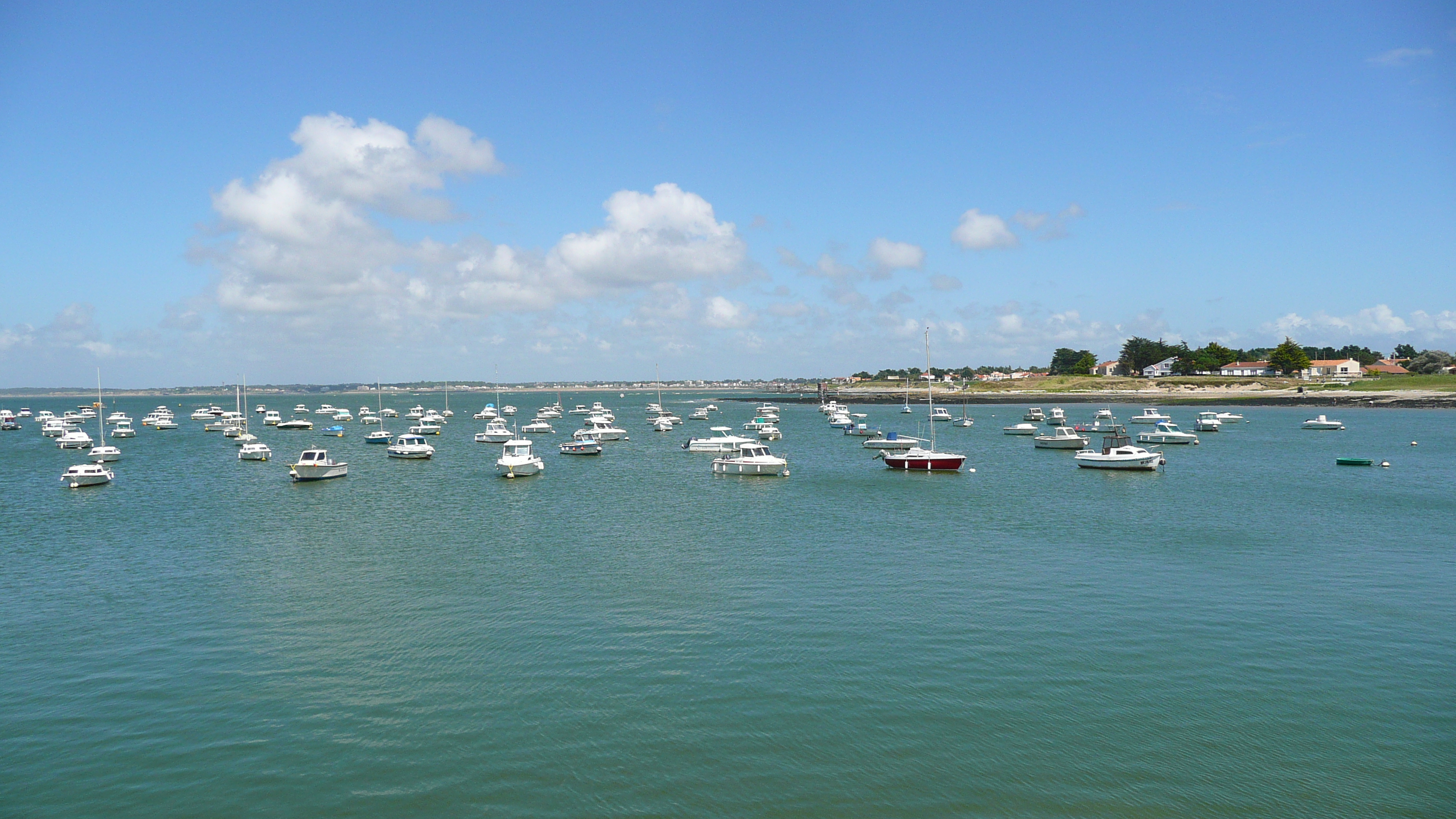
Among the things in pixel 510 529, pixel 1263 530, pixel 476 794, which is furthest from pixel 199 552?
pixel 1263 530

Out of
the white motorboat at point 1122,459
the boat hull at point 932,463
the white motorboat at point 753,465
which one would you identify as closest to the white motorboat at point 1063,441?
the white motorboat at point 1122,459

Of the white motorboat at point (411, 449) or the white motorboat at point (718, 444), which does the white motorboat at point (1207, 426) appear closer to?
the white motorboat at point (718, 444)

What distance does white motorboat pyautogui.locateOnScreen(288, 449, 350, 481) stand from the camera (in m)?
67.0

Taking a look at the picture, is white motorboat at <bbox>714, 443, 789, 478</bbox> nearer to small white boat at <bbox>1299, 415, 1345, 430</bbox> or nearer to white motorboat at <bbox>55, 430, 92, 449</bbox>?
small white boat at <bbox>1299, 415, 1345, 430</bbox>

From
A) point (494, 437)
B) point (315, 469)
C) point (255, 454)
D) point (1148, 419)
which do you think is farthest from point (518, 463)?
point (1148, 419)

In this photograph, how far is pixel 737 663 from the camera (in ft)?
76.2

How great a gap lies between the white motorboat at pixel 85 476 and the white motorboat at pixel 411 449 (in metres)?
25.2

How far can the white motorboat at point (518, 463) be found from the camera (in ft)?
230

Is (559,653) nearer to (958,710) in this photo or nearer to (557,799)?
(557,799)

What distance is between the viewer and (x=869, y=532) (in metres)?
43.7

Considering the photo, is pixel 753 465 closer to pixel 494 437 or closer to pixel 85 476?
pixel 494 437

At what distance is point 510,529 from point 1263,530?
40.2 meters

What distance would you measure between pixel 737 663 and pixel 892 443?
7571 centimetres

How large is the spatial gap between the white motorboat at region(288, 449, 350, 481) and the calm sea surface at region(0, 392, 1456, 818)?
15.8 m
